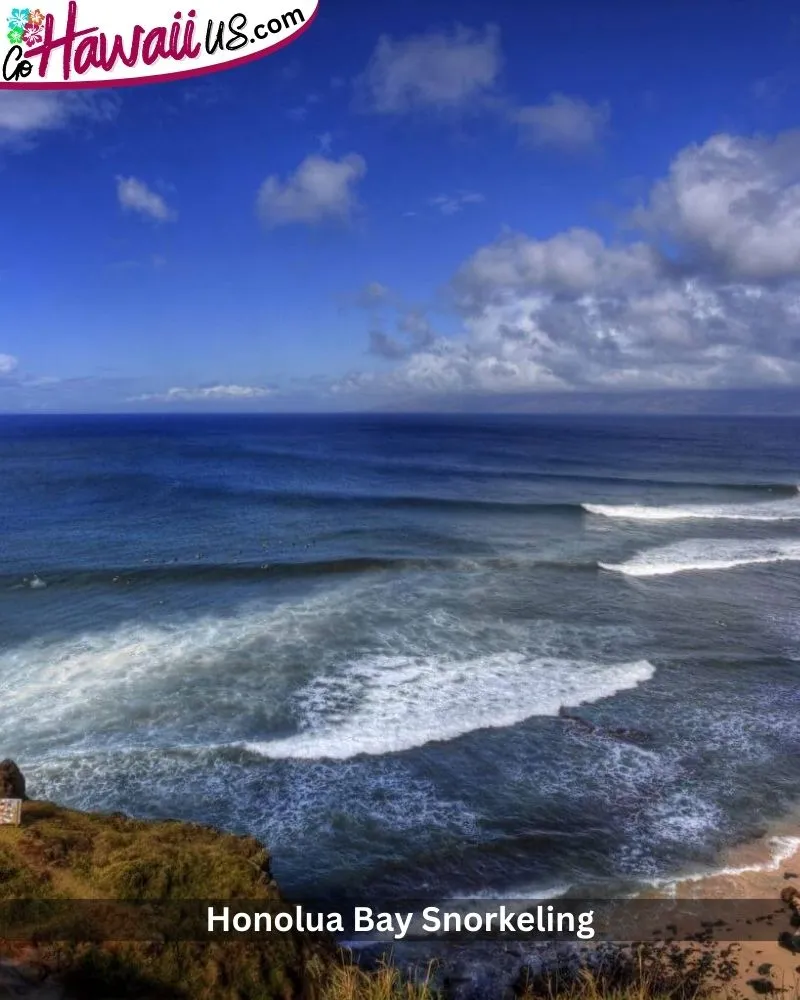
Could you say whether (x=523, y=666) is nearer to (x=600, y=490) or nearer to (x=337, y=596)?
(x=337, y=596)

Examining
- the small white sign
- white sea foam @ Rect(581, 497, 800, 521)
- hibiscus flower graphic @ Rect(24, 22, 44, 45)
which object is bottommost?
the small white sign

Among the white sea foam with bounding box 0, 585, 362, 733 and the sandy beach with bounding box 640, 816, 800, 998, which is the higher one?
the white sea foam with bounding box 0, 585, 362, 733

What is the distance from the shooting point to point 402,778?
493 inches

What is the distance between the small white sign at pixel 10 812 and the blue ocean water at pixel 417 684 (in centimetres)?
468

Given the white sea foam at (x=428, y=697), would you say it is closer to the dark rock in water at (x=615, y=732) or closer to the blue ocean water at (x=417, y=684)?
the blue ocean water at (x=417, y=684)

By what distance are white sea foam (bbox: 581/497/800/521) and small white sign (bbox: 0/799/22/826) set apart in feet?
121

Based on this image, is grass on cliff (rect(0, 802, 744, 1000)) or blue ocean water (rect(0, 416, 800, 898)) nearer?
grass on cliff (rect(0, 802, 744, 1000))

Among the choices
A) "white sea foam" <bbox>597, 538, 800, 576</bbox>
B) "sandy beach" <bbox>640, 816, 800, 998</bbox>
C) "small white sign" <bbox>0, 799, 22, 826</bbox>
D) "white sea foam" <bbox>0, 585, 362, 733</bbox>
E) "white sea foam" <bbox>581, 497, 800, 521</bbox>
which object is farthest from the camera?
"white sea foam" <bbox>581, 497, 800, 521</bbox>

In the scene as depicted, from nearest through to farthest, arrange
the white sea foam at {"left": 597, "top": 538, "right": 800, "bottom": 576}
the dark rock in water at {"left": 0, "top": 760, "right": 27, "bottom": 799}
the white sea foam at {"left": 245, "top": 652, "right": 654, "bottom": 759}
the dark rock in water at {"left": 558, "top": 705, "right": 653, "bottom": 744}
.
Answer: the dark rock in water at {"left": 0, "top": 760, "right": 27, "bottom": 799} < the white sea foam at {"left": 245, "top": 652, "right": 654, "bottom": 759} < the dark rock in water at {"left": 558, "top": 705, "right": 653, "bottom": 744} < the white sea foam at {"left": 597, "top": 538, "right": 800, "bottom": 576}

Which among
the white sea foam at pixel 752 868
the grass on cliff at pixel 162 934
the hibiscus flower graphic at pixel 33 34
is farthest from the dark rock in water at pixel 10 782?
the hibiscus flower graphic at pixel 33 34

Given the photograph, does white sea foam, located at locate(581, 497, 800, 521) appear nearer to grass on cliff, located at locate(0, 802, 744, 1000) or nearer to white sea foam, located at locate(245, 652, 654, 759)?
white sea foam, located at locate(245, 652, 654, 759)

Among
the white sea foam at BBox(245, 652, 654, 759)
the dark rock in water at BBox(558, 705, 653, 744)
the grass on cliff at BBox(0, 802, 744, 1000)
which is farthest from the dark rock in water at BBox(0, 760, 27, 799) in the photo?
the dark rock in water at BBox(558, 705, 653, 744)

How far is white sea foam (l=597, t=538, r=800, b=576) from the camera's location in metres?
27.9

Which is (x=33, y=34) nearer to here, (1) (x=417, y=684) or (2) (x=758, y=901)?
(1) (x=417, y=684)
